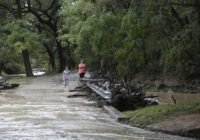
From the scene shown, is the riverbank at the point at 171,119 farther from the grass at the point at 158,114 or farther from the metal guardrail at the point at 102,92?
the metal guardrail at the point at 102,92

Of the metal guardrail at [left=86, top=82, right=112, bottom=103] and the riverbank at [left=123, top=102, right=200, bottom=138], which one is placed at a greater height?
the riverbank at [left=123, top=102, right=200, bottom=138]

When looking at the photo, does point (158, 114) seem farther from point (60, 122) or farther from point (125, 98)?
point (125, 98)

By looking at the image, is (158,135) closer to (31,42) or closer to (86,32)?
(86,32)

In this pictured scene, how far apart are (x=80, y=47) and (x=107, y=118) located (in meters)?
22.4

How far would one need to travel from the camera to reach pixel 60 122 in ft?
56.5

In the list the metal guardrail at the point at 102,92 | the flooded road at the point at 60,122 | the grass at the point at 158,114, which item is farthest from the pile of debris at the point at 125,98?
the grass at the point at 158,114

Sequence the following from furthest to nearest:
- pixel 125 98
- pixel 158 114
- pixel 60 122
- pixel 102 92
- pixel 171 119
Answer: pixel 102 92, pixel 125 98, pixel 158 114, pixel 60 122, pixel 171 119

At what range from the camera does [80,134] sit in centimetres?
1442

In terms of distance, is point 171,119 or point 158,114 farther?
point 158,114

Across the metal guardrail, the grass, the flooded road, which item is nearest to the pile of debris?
the metal guardrail

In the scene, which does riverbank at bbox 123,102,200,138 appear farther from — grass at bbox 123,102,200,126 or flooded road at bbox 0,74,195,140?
flooded road at bbox 0,74,195,140

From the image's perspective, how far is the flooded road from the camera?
556 inches

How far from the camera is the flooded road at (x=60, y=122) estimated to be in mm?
14133

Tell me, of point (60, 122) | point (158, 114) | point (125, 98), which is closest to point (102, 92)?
point (125, 98)
